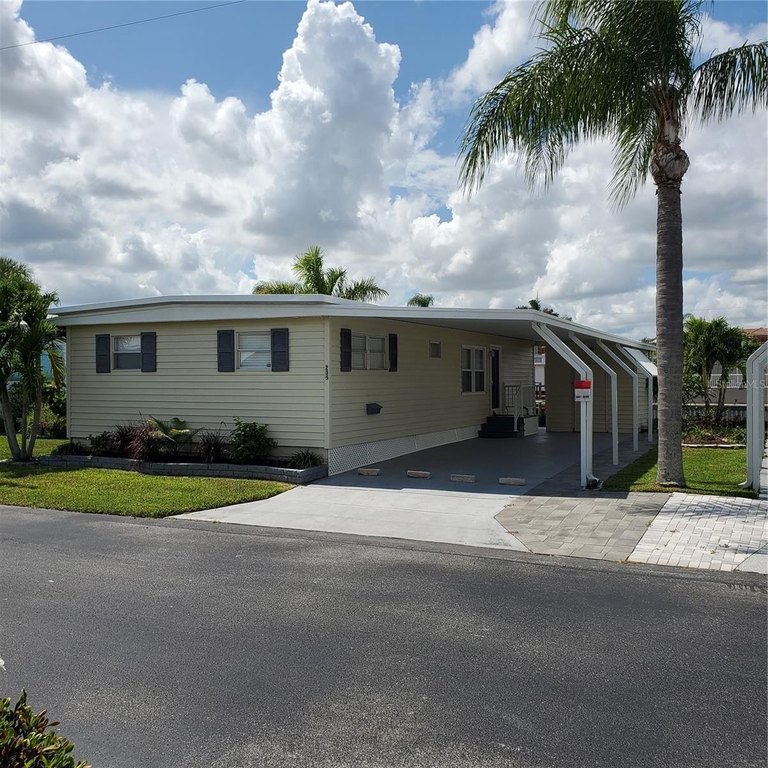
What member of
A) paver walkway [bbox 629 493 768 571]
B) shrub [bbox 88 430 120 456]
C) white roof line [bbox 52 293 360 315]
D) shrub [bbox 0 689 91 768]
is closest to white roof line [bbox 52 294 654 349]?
white roof line [bbox 52 293 360 315]

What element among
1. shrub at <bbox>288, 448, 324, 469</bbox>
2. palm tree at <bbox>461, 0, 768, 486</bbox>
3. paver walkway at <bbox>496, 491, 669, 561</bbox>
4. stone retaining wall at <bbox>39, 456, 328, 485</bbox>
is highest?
palm tree at <bbox>461, 0, 768, 486</bbox>

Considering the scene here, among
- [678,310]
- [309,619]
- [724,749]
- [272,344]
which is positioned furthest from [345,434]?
[724,749]

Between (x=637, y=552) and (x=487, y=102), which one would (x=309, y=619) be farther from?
(x=487, y=102)

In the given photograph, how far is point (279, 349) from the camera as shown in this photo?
11.9 meters

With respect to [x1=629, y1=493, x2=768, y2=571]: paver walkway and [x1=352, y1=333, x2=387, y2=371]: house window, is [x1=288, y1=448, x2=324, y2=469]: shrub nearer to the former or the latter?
[x1=352, y1=333, x2=387, y2=371]: house window

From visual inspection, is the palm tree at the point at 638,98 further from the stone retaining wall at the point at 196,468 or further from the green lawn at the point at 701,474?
the stone retaining wall at the point at 196,468

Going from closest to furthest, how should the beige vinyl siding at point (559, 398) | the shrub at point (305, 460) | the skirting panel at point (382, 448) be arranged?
the shrub at point (305, 460), the skirting panel at point (382, 448), the beige vinyl siding at point (559, 398)

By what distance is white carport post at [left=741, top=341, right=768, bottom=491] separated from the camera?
9.13m

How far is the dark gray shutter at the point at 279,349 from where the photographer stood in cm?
1189

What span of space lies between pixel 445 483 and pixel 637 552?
434 centimetres

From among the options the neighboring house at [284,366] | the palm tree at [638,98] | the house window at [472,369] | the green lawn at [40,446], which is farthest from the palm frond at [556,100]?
the green lawn at [40,446]

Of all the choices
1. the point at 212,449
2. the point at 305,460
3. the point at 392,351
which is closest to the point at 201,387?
the point at 212,449

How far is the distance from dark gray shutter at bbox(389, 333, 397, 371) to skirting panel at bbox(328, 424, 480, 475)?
1429mm

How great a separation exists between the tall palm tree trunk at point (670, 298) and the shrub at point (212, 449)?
7.23 m
